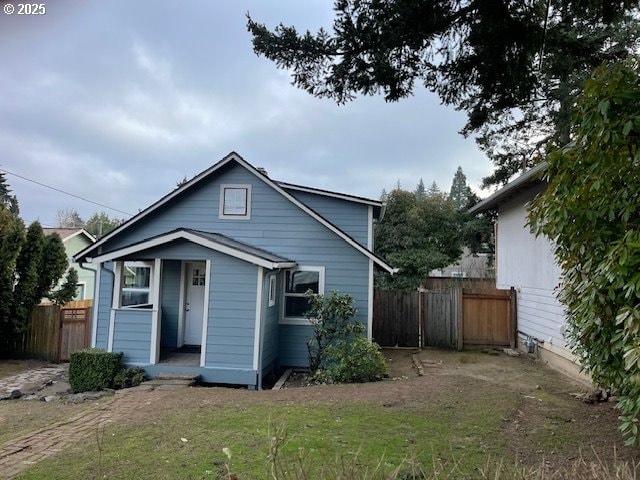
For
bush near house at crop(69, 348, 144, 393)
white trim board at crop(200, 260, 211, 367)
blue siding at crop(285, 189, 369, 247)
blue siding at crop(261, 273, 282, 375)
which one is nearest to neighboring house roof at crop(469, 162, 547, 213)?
blue siding at crop(285, 189, 369, 247)

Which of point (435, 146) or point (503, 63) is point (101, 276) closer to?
point (503, 63)

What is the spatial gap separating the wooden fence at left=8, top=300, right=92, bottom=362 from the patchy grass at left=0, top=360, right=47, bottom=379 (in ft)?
1.14

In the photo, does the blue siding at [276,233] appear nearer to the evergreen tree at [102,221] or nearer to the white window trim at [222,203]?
the white window trim at [222,203]

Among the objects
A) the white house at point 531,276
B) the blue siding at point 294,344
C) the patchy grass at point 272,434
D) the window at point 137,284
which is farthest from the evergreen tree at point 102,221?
the patchy grass at point 272,434

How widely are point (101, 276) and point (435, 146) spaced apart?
16.6m

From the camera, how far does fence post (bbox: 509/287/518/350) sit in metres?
12.0

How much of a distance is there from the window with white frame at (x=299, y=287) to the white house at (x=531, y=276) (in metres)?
5.18

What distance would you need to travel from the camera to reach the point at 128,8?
5516 millimetres

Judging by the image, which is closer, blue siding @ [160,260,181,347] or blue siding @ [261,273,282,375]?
blue siding @ [261,273,282,375]

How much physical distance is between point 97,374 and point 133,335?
3.35ft

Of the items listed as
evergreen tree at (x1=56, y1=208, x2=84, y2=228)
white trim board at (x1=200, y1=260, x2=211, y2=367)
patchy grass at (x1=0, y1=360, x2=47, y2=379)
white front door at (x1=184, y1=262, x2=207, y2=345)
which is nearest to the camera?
white trim board at (x1=200, y1=260, x2=211, y2=367)

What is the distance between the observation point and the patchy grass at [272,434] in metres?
4.07

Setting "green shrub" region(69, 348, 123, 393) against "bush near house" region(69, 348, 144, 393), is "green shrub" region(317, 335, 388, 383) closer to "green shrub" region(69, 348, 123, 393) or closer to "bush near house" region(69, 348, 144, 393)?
"bush near house" region(69, 348, 144, 393)

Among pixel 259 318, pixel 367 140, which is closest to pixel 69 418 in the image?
pixel 259 318
